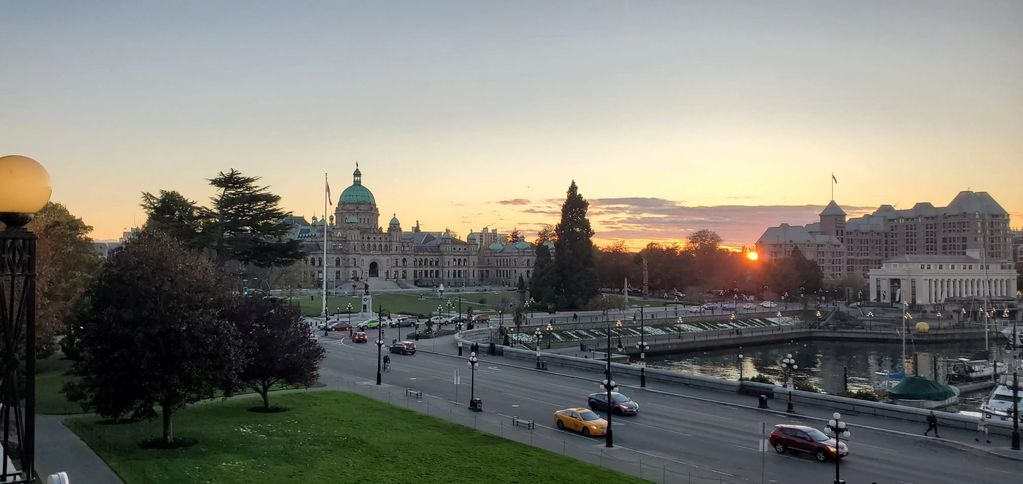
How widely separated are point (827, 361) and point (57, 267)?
73567mm

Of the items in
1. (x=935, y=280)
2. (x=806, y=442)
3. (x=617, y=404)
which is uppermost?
(x=935, y=280)

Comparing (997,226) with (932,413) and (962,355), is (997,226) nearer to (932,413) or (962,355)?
(962,355)

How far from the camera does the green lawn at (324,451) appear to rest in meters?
23.3

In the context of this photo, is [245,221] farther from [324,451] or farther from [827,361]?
[827,361]

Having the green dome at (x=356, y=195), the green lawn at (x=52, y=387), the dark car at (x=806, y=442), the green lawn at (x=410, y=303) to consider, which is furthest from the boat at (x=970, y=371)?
the green dome at (x=356, y=195)

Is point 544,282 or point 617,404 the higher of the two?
point 544,282

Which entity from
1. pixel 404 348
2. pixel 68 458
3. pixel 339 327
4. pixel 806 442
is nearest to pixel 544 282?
pixel 339 327

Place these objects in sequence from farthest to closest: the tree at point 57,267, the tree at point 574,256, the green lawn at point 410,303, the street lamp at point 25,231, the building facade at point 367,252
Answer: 1. the building facade at point 367,252
2. the green lawn at point 410,303
3. the tree at point 574,256
4. the tree at point 57,267
5. the street lamp at point 25,231

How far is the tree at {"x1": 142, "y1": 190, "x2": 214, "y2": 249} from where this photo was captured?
5866 centimetres

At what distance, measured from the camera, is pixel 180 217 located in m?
60.2

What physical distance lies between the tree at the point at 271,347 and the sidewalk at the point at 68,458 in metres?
7.16

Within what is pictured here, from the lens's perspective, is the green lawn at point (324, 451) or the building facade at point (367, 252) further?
the building facade at point (367, 252)

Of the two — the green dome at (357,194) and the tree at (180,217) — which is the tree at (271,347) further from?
the green dome at (357,194)

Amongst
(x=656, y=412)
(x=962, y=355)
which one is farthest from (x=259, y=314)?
(x=962, y=355)
